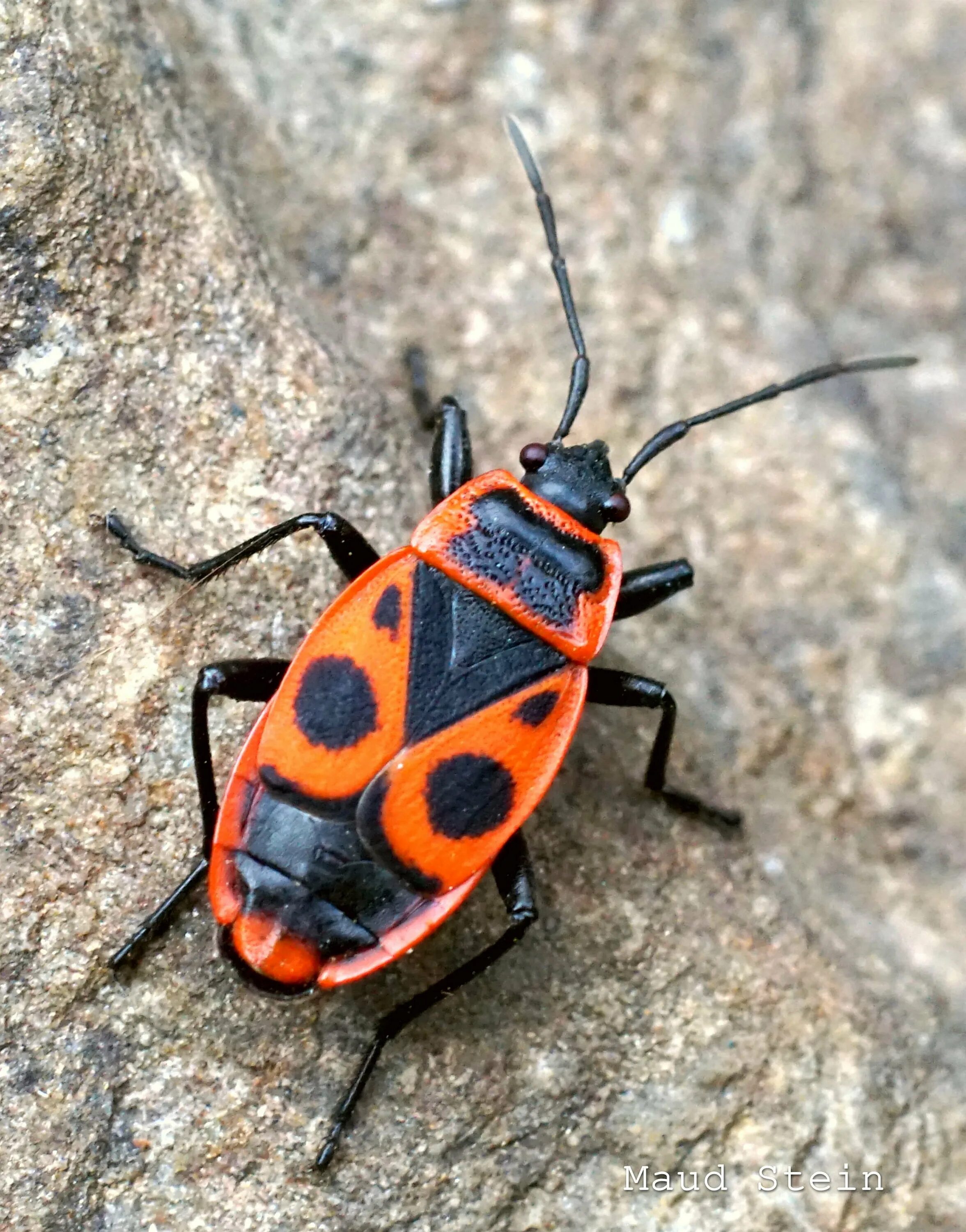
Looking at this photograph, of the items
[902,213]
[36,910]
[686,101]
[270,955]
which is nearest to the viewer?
[270,955]

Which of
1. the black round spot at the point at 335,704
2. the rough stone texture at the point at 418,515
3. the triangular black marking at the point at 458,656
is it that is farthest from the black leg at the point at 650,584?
the black round spot at the point at 335,704

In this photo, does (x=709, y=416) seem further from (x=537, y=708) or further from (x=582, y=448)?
(x=537, y=708)

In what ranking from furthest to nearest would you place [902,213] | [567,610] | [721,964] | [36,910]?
[902,213] → [721,964] → [567,610] → [36,910]

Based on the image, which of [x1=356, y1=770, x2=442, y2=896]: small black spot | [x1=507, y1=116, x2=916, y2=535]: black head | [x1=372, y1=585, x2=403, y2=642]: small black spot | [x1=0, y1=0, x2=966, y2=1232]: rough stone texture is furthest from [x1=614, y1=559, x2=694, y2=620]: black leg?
[x1=356, y1=770, x2=442, y2=896]: small black spot

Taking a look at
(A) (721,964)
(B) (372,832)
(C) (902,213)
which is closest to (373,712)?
(B) (372,832)

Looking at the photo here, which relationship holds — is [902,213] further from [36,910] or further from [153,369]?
[36,910]

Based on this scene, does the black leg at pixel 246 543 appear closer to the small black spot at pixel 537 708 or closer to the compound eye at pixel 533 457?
the compound eye at pixel 533 457

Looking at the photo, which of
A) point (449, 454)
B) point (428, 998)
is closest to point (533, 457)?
point (449, 454)
